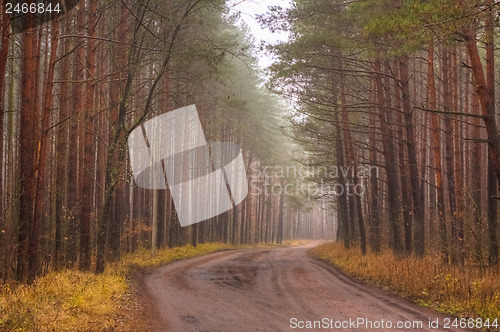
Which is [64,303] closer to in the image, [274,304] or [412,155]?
[274,304]

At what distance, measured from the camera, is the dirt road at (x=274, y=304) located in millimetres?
7492

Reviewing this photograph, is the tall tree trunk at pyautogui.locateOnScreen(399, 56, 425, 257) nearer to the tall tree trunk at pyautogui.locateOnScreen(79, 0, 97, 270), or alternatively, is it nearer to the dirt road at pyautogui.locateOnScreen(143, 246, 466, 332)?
the dirt road at pyautogui.locateOnScreen(143, 246, 466, 332)

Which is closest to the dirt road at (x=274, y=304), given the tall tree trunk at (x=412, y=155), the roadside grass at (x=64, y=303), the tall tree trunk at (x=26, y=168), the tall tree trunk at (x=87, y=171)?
the roadside grass at (x=64, y=303)

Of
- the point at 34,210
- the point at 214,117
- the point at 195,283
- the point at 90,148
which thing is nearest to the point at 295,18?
the point at 90,148

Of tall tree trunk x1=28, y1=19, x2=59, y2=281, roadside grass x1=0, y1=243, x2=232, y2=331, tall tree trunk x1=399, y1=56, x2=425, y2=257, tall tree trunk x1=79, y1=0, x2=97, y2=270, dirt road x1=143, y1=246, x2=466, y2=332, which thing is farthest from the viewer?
tall tree trunk x1=399, y1=56, x2=425, y2=257

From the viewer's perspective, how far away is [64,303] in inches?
315

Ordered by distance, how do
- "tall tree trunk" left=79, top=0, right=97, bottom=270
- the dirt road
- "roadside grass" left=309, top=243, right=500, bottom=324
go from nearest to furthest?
the dirt road
"roadside grass" left=309, top=243, right=500, bottom=324
"tall tree trunk" left=79, top=0, right=97, bottom=270

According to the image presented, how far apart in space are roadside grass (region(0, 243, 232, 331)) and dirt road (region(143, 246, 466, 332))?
963mm

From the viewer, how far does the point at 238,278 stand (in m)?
13.9

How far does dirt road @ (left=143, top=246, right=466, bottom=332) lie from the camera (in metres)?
7.49

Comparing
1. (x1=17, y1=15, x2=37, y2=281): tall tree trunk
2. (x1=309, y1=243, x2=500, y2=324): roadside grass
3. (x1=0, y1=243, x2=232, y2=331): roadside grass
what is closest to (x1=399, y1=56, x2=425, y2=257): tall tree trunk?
(x1=309, y1=243, x2=500, y2=324): roadside grass

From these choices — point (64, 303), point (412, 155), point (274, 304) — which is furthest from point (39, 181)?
point (412, 155)

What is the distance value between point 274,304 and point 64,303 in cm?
433

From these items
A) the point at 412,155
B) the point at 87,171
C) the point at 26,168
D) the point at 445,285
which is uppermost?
the point at 412,155
